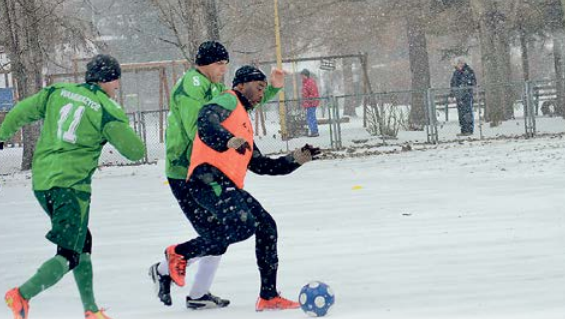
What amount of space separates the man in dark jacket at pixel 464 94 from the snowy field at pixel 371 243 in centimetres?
566

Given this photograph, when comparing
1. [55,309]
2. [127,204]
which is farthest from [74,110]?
[127,204]

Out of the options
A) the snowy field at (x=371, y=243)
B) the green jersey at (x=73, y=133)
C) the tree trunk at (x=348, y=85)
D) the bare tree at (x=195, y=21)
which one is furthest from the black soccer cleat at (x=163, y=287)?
the tree trunk at (x=348, y=85)

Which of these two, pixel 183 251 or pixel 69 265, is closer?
pixel 69 265

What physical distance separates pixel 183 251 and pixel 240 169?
640 millimetres

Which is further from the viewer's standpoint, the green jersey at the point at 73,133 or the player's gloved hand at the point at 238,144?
the green jersey at the point at 73,133

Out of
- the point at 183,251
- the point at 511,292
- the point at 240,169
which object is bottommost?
the point at 511,292

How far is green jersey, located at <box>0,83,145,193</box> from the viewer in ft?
21.2

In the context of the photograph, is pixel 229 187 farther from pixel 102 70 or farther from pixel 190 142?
pixel 102 70

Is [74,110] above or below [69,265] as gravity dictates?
above

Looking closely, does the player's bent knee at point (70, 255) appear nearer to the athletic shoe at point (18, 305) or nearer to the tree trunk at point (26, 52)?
the athletic shoe at point (18, 305)

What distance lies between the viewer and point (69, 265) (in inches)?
255

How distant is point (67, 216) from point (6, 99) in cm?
2470

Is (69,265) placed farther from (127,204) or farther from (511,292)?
(127,204)

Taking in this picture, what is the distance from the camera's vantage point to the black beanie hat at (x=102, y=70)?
21.9 ft
